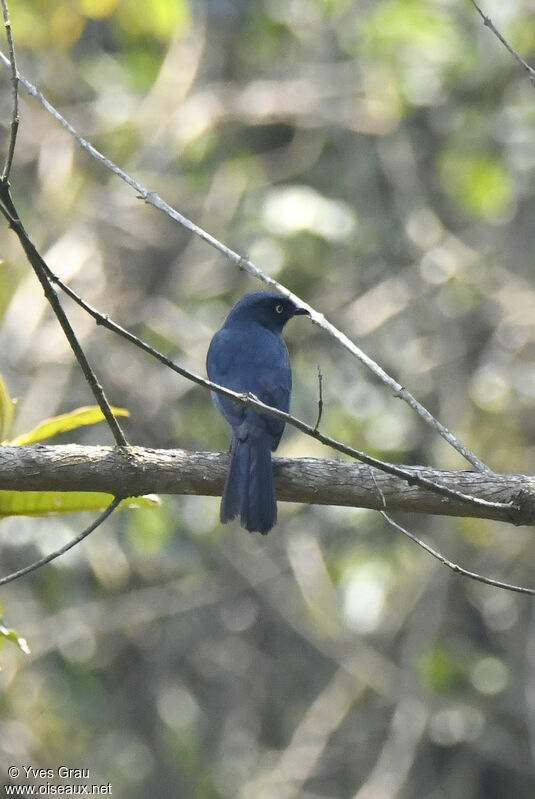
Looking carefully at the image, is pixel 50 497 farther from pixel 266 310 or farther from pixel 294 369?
pixel 294 369

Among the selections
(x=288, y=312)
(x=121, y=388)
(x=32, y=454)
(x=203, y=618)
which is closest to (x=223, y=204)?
(x=121, y=388)

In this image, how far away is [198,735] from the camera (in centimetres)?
818

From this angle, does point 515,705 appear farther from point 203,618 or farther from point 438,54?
point 438,54

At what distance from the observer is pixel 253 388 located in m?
4.78

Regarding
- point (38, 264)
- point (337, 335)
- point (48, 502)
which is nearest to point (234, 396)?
point (38, 264)

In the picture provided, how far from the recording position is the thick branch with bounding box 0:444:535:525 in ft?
10.5

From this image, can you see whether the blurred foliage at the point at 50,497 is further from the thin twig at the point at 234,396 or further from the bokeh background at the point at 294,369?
the bokeh background at the point at 294,369

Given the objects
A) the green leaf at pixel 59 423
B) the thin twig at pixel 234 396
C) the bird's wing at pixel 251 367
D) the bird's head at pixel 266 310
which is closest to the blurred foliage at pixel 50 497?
the green leaf at pixel 59 423

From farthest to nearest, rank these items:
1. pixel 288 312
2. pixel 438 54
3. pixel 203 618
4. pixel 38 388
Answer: pixel 203 618 < pixel 438 54 < pixel 38 388 < pixel 288 312

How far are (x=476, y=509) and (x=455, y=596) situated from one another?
5067 mm

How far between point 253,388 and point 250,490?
3.79ft

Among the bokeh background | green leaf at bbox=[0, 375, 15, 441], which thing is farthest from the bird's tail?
the bokeh background

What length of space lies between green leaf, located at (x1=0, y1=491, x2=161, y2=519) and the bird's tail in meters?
0.34

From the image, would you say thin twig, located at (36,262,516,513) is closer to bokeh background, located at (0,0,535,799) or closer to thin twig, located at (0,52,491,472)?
thin twig, located at (0,52,491,472)
